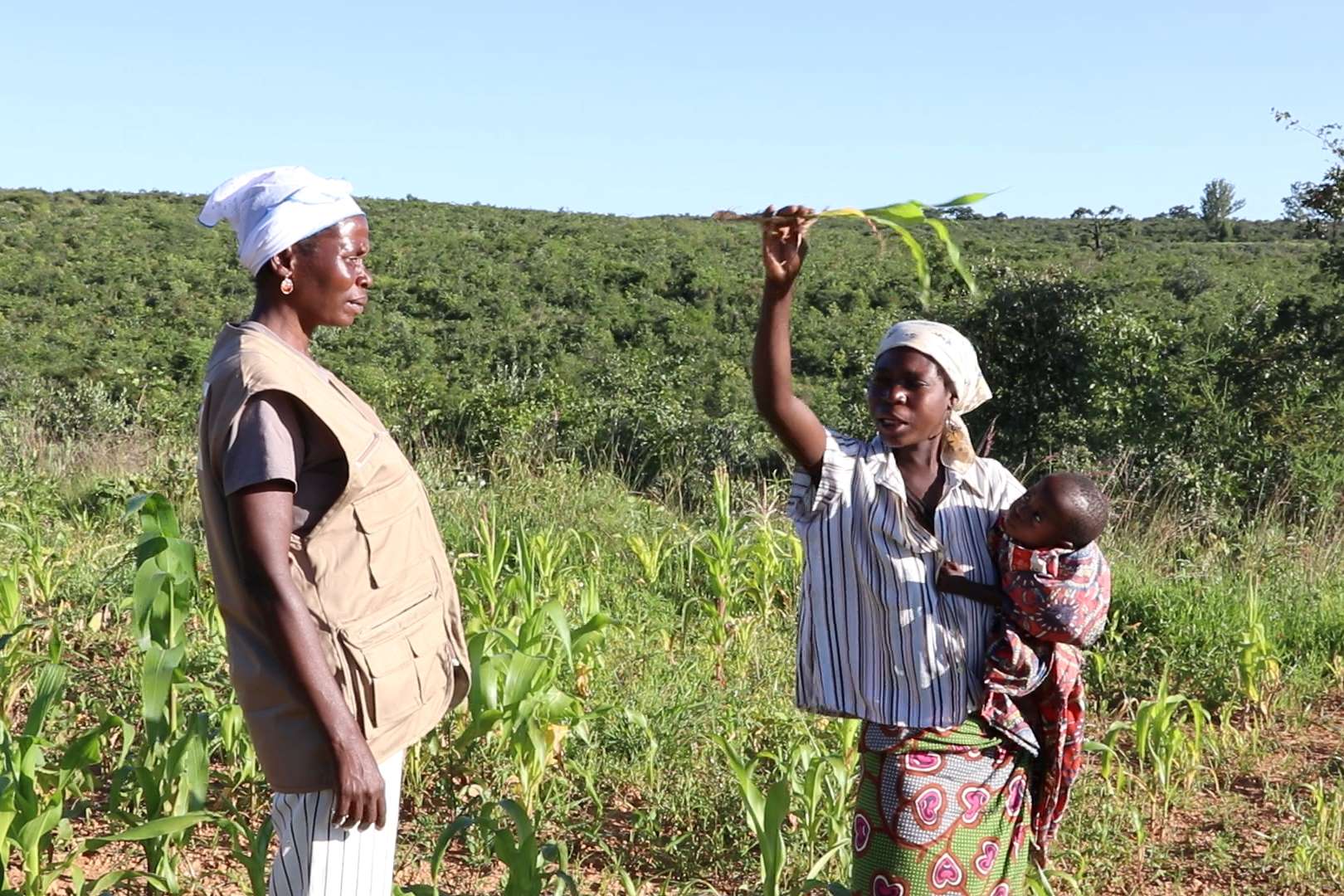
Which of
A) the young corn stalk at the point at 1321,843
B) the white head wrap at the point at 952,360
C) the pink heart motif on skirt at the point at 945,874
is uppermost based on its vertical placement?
the white head wrap at the point at 952,360

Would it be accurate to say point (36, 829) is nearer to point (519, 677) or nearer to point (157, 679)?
point (157, 679)

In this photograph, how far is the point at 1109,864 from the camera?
314 cm

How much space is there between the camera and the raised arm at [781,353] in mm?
1938

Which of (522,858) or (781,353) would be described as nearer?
(781,353)

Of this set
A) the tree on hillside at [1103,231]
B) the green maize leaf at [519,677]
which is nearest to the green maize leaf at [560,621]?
the green maize leaf at [519,677]

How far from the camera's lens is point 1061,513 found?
1910 mm

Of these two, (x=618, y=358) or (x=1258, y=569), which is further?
(x=618, y=358)

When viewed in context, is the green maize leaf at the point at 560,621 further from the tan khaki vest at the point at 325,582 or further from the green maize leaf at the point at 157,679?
the tan khaki vest at the point at 325,582

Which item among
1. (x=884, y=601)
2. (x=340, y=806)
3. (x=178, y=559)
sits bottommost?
(x=340, y=806)

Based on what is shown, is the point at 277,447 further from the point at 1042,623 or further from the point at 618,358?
the point at 618,358

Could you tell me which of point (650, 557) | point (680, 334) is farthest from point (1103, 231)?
point (650, 557)

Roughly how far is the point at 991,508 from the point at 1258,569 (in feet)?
13.2

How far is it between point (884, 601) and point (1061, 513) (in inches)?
12.7

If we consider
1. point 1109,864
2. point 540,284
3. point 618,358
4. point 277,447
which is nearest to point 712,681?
point 1109,864
